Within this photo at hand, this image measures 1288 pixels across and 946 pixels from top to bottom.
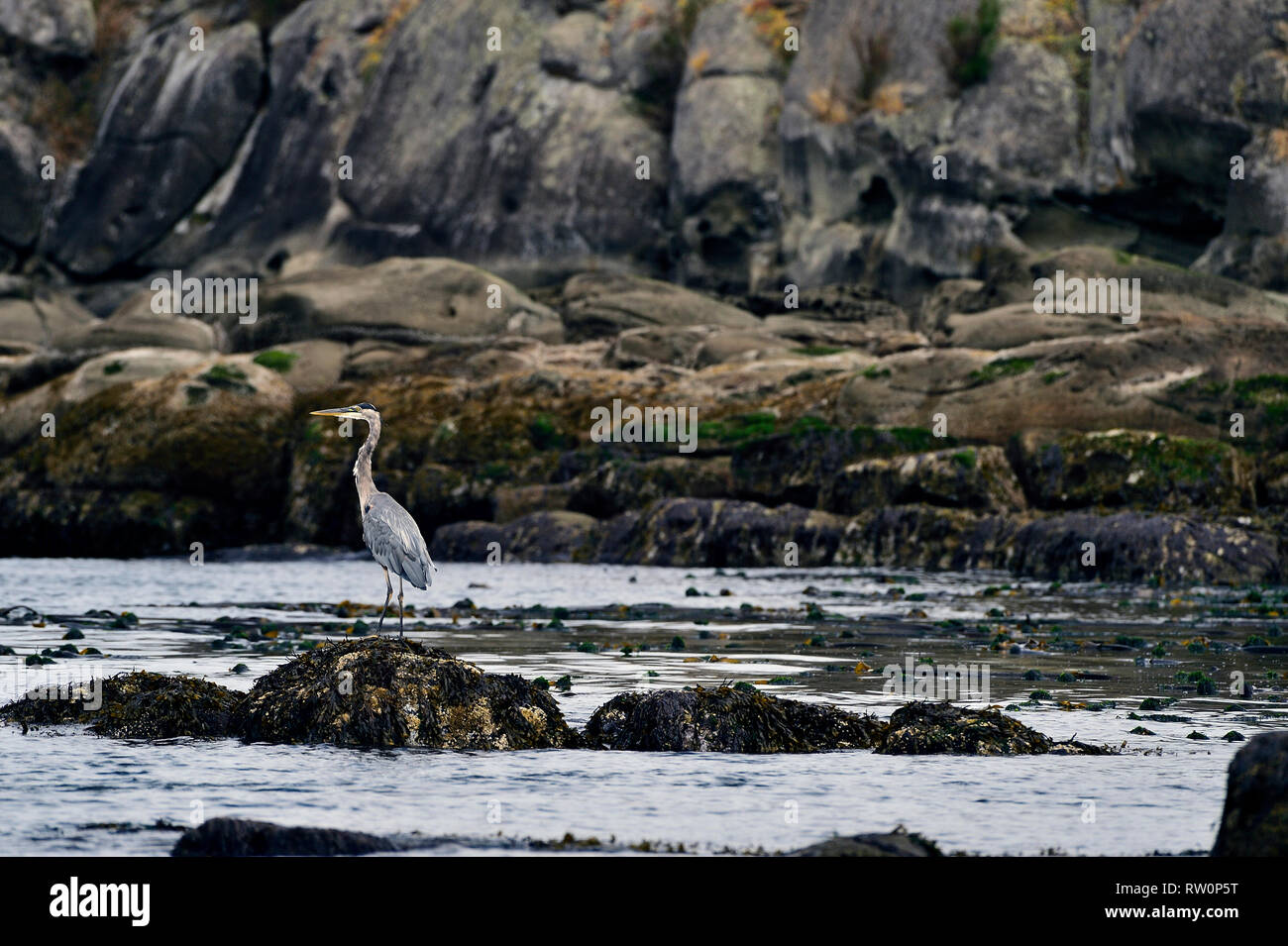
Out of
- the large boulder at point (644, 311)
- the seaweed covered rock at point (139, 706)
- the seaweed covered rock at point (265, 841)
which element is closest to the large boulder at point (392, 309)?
the large boulder at point (644, 311)

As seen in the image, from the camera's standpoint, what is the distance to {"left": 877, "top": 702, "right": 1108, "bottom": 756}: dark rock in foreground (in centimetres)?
1253

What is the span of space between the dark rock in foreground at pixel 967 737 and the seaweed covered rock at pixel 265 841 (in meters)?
4.56

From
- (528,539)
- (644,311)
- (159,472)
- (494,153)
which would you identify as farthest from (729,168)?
(528,539)

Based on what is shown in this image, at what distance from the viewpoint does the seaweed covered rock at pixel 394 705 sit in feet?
41.7

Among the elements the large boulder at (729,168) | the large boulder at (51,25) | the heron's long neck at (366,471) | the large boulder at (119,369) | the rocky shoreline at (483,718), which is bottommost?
the rocky shoreline at (483,718)

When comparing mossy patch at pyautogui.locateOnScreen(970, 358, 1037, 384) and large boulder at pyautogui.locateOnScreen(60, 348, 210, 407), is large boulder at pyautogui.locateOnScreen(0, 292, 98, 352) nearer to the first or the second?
large boulder at pyautogui.locateOnScreen(60, 348, 210, 407)

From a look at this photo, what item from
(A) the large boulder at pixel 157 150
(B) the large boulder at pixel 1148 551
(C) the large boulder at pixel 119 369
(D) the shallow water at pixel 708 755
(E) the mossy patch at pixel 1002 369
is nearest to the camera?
(D) the shallow water at pixel 708 755

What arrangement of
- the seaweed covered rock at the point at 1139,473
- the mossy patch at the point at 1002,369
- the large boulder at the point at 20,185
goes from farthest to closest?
the large boulder at the point at 20,185, the mossy patch at the point at 1002,369, the seaweed covered rock at the point at 1139,473

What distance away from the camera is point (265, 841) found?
30.1ft

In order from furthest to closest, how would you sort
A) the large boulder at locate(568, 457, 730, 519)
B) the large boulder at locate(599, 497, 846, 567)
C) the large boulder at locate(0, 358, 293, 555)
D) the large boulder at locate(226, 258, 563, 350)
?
the large boulder at locate(226, 258, 563, 350)
the large boulder at locate(0, 358, 293, 555)
the large boulder at locate(568, 457, 730, 519)
the large boulder at locate(599, 497, 846, 567)

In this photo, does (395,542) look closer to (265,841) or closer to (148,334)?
(265,841)

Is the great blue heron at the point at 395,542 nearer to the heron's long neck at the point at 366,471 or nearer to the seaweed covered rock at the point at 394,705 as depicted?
the heron's long neck at the point at 366,471

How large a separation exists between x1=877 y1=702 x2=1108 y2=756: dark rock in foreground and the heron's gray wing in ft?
14.1

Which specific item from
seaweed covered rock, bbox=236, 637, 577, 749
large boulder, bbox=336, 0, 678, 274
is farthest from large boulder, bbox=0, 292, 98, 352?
seaweed covered rock, bbox=236, 637, 577, 749
